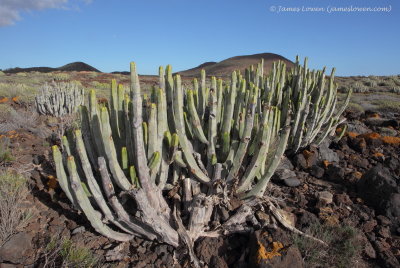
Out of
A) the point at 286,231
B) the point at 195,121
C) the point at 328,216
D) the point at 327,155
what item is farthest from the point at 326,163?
the point at 195,121

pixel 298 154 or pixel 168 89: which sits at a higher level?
pixel 168 89

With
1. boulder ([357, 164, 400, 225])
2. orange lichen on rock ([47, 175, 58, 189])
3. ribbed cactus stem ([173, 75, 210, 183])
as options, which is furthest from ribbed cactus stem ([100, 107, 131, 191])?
boulder ([357, 164, 400, 225])

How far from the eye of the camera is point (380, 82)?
24141mm

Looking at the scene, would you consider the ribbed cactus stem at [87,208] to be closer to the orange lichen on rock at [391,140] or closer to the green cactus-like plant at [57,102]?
the orange lichen on rock at [391,140]

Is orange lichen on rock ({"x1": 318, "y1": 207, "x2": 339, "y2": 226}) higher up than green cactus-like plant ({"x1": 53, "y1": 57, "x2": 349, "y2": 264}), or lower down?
lower down

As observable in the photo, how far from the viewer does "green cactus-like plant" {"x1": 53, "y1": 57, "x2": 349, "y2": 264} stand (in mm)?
2861

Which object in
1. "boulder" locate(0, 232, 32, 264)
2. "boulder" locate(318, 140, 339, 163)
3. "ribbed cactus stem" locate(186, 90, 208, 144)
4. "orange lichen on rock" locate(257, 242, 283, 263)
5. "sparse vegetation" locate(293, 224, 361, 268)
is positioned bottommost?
"sparse vegetation" locate(293, 224, 361, 268)

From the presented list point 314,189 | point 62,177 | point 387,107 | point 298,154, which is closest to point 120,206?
point 62,177

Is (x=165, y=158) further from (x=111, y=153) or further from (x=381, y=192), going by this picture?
(x=381, y=192)

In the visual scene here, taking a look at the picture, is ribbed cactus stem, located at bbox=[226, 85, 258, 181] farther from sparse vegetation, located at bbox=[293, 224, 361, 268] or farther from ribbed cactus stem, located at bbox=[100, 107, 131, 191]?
ribbed cactus stem, located at bbox=[100, 107, 131, 191]

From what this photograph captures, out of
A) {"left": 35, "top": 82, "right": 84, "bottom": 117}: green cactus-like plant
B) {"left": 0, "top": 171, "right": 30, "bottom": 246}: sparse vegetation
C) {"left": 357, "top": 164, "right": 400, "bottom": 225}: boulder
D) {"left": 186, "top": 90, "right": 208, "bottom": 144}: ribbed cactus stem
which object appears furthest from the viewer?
{"left": 35, "top": 82, "right": 84, "bottom": 117}: green cactus-like plant

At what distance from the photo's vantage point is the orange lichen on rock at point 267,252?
8.80 ft

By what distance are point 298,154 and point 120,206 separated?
337 cm

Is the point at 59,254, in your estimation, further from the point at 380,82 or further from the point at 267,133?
the point at 380,82
